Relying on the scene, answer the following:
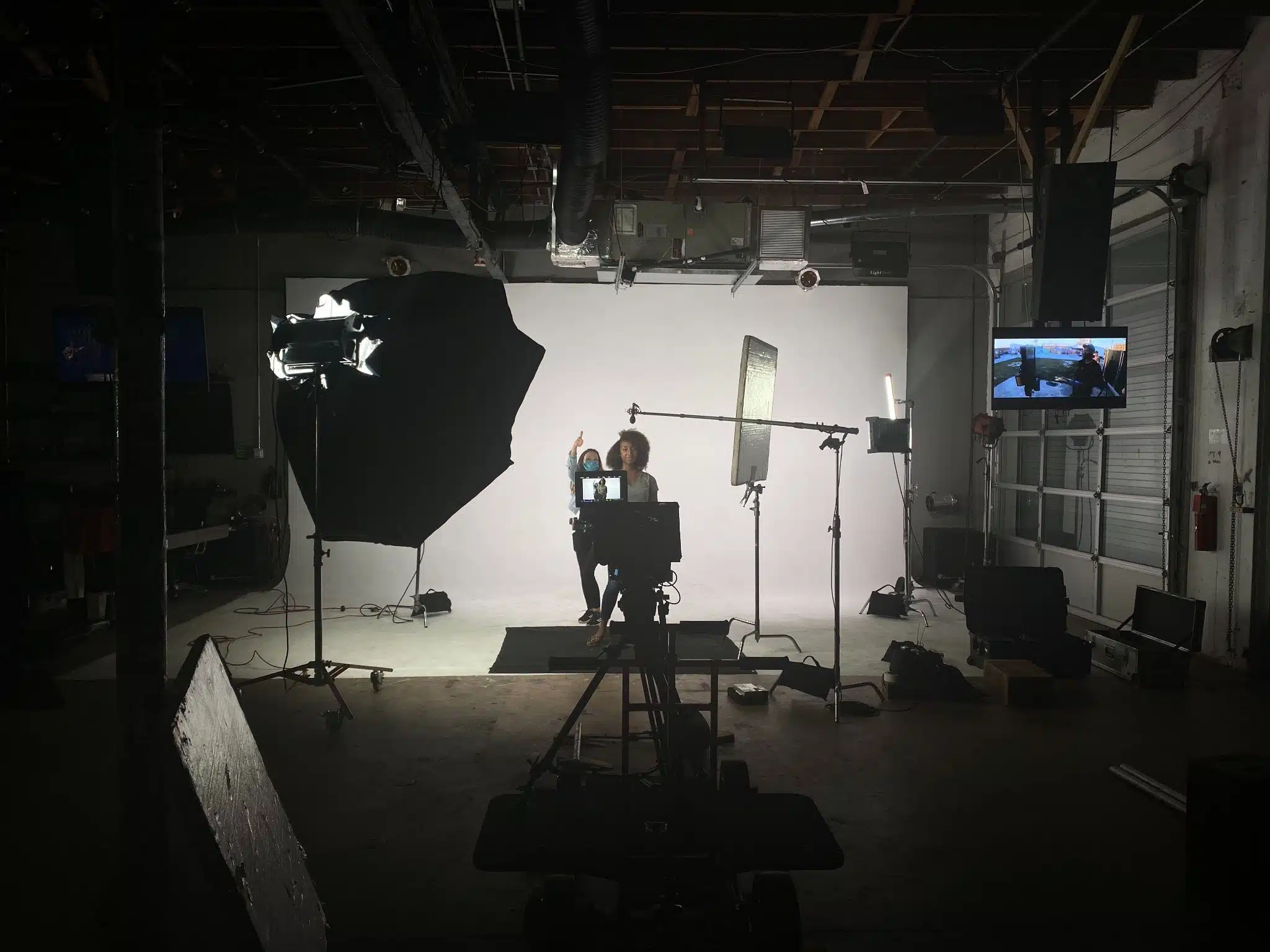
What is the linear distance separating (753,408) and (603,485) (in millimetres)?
1191

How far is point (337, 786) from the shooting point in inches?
126

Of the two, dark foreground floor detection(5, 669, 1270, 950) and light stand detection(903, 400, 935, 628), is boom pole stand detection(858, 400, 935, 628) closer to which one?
light stand detection(903, 400, 935, 628)

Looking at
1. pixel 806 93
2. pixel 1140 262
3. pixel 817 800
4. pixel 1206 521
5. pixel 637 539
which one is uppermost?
pixel 806 93

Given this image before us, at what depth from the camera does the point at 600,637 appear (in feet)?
19.4

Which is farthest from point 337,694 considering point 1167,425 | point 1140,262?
point 1140,262

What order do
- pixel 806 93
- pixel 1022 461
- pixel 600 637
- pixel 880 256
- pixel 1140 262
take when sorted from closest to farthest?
pixel 806 93, pixel 600 637, pixel 1140 262, pixel 880 256, pixel 1022 461

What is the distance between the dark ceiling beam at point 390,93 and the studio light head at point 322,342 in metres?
1.27

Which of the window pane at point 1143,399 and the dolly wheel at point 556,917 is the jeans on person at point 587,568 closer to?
the window pane at point 1143,399

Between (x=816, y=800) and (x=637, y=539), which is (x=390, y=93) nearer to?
(x=637, y=539)

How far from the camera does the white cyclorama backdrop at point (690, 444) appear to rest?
7984 mm

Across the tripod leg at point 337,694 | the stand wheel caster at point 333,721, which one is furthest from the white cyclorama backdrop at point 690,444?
the stand wheel caster at point 333,721

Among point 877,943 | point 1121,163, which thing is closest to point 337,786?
point 877,943

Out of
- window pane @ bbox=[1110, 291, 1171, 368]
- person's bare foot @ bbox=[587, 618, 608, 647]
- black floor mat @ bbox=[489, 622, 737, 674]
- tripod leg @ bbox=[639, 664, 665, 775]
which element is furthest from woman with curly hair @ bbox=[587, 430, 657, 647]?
window pane @ bbox=[1110, 291, 1171, 368]

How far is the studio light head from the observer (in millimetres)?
2500
